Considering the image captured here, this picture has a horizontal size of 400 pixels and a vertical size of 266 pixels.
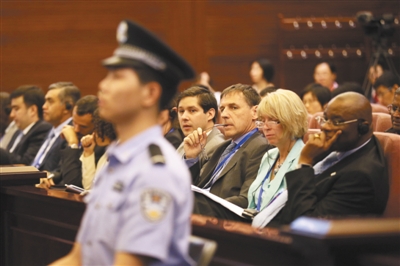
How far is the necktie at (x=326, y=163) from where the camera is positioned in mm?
3006

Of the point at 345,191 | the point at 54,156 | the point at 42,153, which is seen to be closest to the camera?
the point at 345,191

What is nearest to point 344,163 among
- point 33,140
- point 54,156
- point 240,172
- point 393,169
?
point 393,169

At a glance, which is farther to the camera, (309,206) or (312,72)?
(312,72)

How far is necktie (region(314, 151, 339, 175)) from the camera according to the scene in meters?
3.01

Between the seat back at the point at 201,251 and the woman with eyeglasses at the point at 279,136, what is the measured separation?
132 cm

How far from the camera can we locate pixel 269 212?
2.91 m

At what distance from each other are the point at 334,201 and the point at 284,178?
0.36m

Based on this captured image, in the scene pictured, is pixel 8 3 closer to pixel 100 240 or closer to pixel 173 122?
pixel 173 122

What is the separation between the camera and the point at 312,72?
8.87 metres

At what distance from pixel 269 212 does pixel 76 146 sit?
2206 millimetres

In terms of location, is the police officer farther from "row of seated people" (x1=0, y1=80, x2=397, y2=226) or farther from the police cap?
"row of seated people" (x1=0, y1=80, x2=397, y2=226)

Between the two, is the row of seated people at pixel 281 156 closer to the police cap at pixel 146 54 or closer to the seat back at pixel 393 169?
the seat back at pixel 393 169

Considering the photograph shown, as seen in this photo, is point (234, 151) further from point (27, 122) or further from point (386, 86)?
point (27, 122)

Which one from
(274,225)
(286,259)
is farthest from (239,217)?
(286,259)
